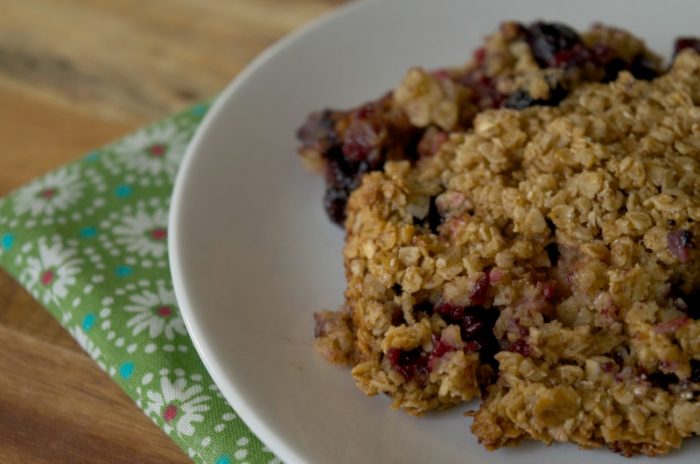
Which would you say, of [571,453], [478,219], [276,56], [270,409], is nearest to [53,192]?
[276,56]

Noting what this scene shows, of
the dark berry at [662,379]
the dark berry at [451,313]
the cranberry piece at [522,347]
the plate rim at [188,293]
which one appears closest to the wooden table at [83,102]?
the plate rim at [188,293]

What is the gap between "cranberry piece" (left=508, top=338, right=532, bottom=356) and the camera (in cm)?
191

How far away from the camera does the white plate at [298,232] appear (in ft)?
6.50

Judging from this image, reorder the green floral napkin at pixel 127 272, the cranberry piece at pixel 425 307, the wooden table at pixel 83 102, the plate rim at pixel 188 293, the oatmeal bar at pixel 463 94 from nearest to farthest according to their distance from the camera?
the plate rim at pixel 188 293, the cranberry piece at pixel 425 307, the green floral napkin at pixel 127 272, the wooden table at pixel 83 102, the oatmeal bar at pixel 463 94

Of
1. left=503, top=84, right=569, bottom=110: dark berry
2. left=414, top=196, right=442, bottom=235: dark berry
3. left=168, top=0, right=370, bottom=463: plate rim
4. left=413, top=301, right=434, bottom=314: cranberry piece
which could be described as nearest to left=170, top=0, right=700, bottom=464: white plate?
left=168, top=0, right=370, bottom=463: plate rim

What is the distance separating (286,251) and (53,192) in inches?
32.9

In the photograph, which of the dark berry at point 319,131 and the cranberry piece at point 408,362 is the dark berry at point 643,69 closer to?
the dark berry at point 319,131

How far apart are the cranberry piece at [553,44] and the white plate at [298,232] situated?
47 cm

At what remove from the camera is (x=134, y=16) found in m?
4.05

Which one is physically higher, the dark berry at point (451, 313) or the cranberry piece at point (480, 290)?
the cranberry piece at point (480, 290)

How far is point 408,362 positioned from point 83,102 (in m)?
2.08

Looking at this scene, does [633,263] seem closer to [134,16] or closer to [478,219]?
[478,219]

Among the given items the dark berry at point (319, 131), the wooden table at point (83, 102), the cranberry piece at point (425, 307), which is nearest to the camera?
the cranberry piece at point (425, 307)

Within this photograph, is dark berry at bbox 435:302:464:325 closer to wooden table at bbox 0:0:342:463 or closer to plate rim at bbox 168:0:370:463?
plate rim at bbox 168:0:370:463
